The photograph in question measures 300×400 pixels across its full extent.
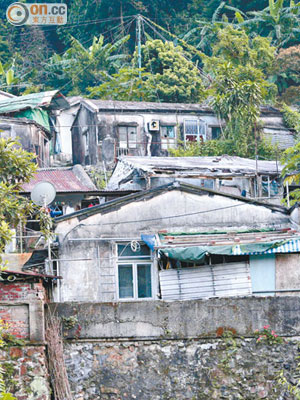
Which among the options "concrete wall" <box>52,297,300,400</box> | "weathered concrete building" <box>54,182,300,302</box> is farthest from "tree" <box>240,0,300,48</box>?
"concrete wall" <box>52,297,300,400</box>

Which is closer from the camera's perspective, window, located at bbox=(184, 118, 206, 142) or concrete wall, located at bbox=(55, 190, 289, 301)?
concrete wall, located at bbox=(55, 190, 289, 301)

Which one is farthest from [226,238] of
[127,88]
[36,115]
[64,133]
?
[64,133]

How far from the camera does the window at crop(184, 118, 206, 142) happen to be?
31.8 m

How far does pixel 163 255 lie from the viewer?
56.5 feet

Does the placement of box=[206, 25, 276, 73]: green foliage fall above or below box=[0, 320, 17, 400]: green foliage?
above

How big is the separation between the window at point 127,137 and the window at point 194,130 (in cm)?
205

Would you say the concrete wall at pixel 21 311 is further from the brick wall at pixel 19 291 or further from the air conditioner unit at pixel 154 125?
the air conditioner unit at pixel 154 125

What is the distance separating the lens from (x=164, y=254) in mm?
17078

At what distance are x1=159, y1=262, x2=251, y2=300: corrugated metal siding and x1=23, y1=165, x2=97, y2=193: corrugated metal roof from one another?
8601 mm

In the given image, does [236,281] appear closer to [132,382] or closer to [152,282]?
[152,282]

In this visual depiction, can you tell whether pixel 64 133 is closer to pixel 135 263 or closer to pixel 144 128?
pixel 144 128

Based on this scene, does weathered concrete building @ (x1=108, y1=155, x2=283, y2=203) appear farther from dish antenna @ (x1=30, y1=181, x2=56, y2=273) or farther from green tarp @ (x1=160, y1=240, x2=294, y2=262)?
dish antenna @ (x1=30, y1=181, x2=56, y2=273)

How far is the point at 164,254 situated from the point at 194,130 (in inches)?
609

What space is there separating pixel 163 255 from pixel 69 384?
4087mm
